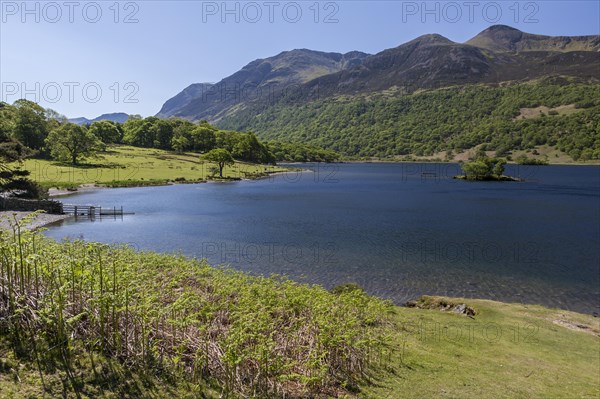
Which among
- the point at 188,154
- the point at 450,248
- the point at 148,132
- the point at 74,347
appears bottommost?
the point at 450,248

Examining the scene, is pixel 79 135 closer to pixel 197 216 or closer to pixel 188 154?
pixel 188 154

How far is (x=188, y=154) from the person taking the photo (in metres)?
177

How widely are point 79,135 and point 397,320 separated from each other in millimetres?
132283

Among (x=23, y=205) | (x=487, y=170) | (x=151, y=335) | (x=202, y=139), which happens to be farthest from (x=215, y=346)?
(x=202, y=139)

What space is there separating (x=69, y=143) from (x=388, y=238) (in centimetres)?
11448

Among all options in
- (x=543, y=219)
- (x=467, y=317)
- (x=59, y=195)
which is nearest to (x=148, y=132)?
(x=59, y=195)

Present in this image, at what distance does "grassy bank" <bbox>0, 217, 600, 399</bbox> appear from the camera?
8.61m

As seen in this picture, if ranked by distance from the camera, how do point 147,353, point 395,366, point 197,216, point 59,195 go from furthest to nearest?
1. point 59,195
2. point 197,216
3. point 395,366
4. point 147,353

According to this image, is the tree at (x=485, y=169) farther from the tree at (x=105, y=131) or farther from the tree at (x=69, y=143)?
the tree at (x=105, y=131)

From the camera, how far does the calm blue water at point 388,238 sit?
33.2 m

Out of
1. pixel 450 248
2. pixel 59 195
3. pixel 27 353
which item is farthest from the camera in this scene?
pixel 59 195

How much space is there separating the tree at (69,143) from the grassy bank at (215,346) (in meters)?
124

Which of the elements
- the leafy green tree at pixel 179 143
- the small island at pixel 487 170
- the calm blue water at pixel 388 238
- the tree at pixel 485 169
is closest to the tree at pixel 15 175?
the calm blue water at pixel 388 238

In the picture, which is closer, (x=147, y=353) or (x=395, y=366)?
(x=147, y=353)
